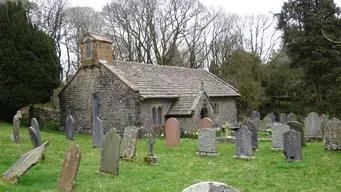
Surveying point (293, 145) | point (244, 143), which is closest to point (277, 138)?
point (244, 143)

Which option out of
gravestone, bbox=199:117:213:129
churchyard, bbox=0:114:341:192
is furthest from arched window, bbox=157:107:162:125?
churchyard, bbox=0:114:341:192

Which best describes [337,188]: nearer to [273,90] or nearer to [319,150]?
[319,150]

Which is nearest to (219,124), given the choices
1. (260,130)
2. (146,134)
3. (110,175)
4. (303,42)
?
(260,130)

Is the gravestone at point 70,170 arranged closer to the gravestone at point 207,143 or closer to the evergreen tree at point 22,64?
the gravestone at point 207,143

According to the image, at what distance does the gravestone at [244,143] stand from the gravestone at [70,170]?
6.96 m

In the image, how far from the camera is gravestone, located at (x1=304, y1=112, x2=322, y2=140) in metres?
20.3

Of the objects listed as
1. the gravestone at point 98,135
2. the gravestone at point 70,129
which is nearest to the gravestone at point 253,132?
the gravestone at point 98,135

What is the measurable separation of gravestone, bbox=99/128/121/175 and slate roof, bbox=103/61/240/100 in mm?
10978

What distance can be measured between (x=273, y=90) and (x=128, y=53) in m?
17.4

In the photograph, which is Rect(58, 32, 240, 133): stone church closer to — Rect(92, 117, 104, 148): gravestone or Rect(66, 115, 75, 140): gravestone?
Rect(66, 115, 75, 140): gravestone

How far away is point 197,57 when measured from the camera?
48562 millimetres

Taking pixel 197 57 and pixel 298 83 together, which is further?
pixel 197 57

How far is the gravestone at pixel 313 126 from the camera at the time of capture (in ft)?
66.6

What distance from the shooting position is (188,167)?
1237 centimetres
